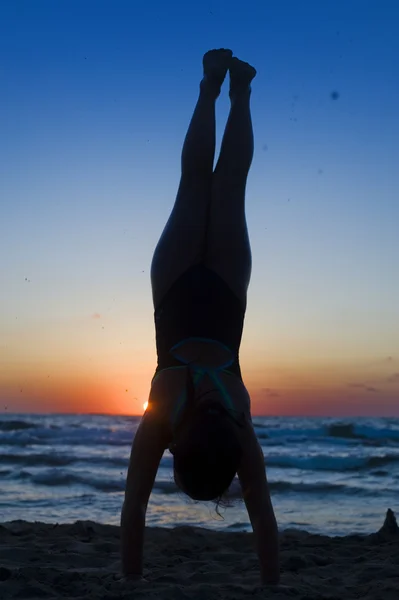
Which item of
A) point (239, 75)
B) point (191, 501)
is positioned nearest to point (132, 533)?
point (239, 75)

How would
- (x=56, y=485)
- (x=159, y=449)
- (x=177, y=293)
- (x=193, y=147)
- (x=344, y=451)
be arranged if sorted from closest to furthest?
(x=159, y=449) < (x=177, y=293) < (x=193, y=147) < (x=56, y=485) < (x=344, y=451)

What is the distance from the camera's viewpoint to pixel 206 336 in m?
3.39

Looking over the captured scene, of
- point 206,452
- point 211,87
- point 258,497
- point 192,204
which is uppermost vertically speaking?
point 211,87

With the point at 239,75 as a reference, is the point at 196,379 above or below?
below

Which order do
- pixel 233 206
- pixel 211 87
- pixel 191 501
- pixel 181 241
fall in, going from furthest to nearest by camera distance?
pixel 191 501
pixel 211 87
pixel 233 206
pixel 181 241

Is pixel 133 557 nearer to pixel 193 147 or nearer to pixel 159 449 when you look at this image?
pixel 159 449

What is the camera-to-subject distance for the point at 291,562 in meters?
4.38

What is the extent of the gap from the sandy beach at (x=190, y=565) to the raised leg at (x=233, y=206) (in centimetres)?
155

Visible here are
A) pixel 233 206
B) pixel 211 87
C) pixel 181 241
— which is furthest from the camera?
pixel 211 87

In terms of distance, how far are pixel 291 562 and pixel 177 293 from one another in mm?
2110

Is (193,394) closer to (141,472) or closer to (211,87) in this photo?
(141,472)

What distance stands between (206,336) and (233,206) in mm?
761

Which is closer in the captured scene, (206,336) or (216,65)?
(206,336)

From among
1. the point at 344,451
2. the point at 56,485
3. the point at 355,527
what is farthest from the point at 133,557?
the point at 344,451
